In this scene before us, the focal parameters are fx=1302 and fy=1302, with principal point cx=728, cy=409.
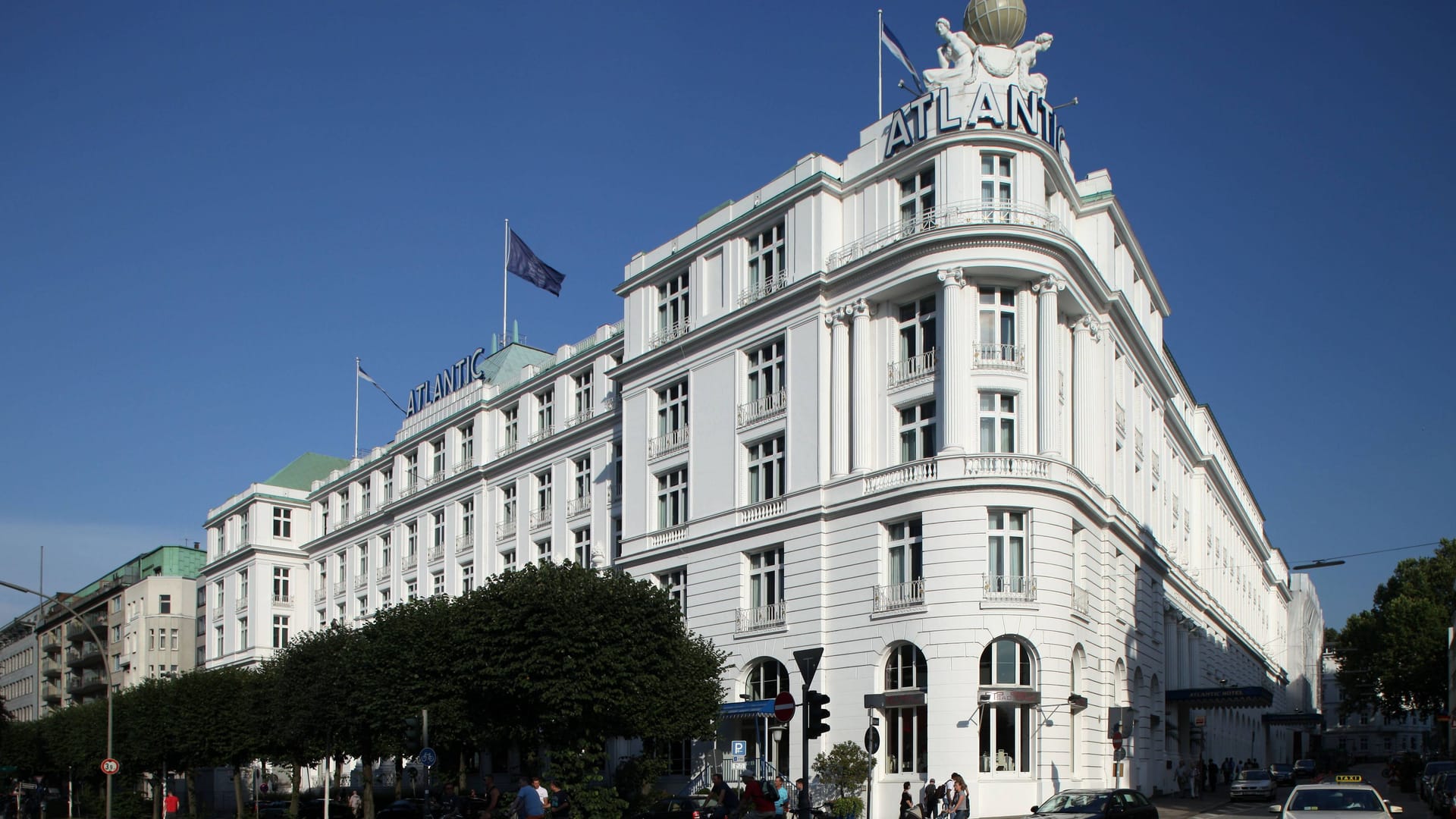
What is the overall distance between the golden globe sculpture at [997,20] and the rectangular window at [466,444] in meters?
37.5

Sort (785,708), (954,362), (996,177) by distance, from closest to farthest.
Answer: (785,708) → (954,362) → (996,177)

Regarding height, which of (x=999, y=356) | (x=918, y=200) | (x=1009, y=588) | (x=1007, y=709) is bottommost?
(x=1007, y=709)

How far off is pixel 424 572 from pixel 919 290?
4094cm

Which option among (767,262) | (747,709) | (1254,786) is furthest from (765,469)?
(1254,786)

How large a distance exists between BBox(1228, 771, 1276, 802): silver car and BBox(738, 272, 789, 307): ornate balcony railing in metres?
26.6

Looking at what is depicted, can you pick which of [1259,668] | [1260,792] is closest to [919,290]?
[1260,792]

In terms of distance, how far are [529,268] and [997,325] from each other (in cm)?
3155

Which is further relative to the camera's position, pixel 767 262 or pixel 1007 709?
pixel 767 262

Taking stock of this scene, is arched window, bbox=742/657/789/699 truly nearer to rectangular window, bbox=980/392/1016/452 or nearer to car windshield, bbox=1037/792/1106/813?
rectangular window, bbox=980/392/1016/452

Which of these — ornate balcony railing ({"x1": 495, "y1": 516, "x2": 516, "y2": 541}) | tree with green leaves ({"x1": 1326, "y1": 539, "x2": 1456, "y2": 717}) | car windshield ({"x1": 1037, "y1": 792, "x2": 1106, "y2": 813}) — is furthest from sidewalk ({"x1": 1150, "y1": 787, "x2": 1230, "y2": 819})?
tree with green leaves ({"x1": 1326, "y1": 539, "x2": 1456, "y2": 717})

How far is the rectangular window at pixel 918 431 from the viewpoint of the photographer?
4312 cm

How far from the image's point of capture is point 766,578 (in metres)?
47.2

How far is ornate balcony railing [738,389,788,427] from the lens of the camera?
47.6 m

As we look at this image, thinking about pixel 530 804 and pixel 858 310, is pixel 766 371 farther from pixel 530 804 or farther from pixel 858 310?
pixel 530 804
